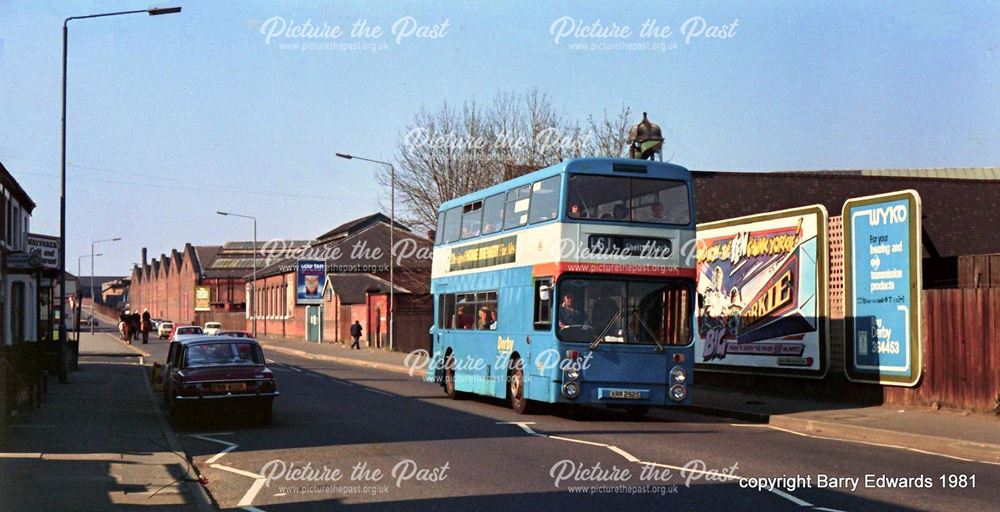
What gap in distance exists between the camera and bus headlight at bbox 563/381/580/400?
1847 centimetres

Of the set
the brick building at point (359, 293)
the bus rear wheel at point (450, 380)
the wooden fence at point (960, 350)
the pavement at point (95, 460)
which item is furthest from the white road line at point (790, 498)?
the brick building at point (359, 293)

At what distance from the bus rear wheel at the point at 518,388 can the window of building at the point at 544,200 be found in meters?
2.79

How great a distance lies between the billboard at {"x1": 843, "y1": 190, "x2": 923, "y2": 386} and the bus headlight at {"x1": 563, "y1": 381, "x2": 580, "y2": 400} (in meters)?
6.26

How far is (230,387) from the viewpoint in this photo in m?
18.4

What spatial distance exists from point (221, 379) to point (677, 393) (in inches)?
304

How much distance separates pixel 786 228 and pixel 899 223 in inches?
141

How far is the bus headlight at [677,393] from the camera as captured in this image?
18750 millimetres

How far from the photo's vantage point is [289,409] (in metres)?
Answer: 22.0

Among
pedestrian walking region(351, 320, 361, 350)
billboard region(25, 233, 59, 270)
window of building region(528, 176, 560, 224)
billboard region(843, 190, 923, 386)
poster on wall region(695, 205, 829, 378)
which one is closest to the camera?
window of building region(528, 176, 560, 224)

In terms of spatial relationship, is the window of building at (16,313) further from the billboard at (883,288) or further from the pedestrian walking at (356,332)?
the pedestrian walking at (356,332)

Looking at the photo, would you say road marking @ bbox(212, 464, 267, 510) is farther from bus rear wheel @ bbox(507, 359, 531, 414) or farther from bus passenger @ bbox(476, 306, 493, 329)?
bus passenger @ bbox(476, 306, 493, 329)

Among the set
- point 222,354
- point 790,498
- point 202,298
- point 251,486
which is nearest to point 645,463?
Result: point 790,498

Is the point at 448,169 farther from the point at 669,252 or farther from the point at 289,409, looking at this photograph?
the point at 669,252

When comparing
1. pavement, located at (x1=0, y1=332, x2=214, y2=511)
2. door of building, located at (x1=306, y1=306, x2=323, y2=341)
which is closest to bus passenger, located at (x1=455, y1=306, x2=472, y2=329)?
pavement, located at (x1=0, y1=332, x2=214, y2=511)
